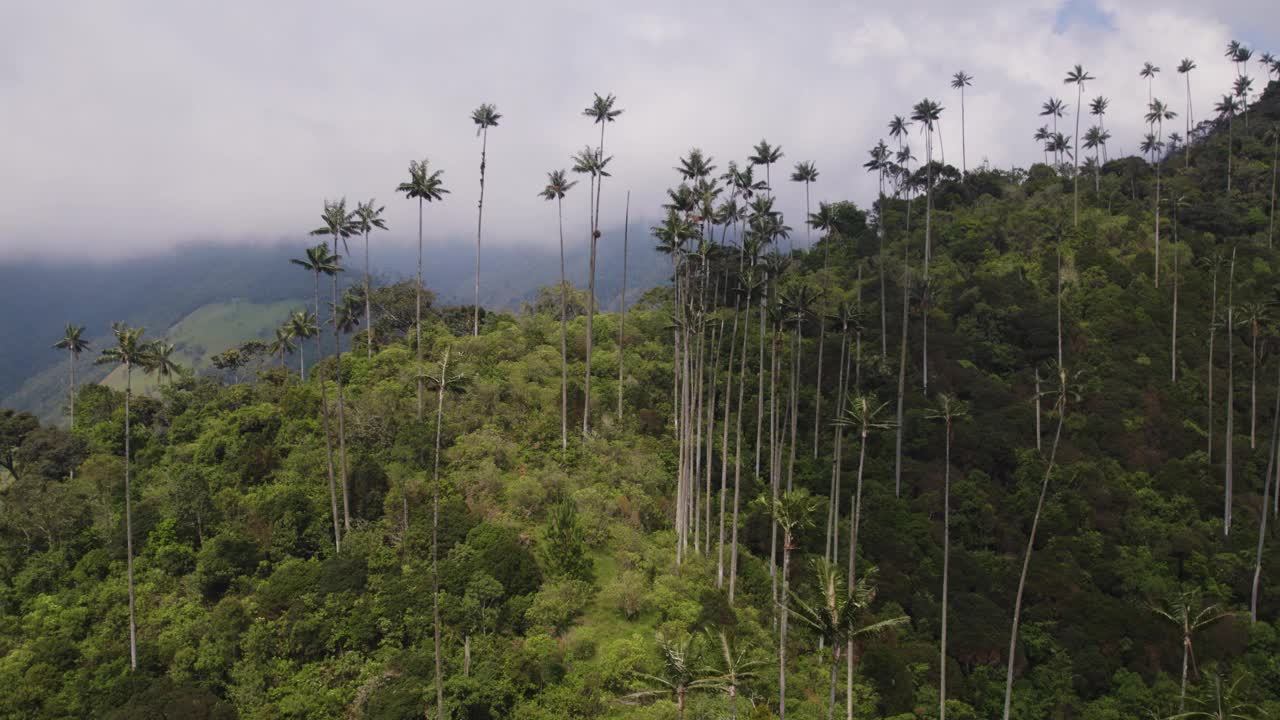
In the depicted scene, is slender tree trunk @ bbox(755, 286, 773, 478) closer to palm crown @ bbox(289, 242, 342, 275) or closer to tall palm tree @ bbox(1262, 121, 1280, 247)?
palm crown @ bbox(289, 242, 342, 275)

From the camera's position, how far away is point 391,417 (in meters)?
55.9

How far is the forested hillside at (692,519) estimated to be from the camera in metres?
36.9

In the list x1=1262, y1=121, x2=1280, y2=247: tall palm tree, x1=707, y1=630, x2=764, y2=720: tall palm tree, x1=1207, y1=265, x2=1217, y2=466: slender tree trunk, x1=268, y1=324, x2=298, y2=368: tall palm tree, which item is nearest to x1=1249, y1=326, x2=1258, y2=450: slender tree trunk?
x1=1207, y1=265, x2=1217, y2=466: slender tree trunk

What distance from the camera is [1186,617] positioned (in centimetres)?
3906

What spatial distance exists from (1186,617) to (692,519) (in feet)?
101

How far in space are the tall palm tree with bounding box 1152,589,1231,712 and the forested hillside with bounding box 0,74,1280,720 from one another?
43 cm

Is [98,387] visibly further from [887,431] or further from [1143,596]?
[1143,596]

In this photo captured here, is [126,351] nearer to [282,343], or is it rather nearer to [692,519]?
[282,343]

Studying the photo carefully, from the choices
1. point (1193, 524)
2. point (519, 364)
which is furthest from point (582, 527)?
point (1193, 524)

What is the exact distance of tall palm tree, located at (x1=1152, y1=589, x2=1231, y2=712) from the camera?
128 ft

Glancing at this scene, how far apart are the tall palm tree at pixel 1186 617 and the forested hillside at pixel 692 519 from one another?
1.41 ft

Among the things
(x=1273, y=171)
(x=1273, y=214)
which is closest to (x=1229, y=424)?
(x=1273, y=214)

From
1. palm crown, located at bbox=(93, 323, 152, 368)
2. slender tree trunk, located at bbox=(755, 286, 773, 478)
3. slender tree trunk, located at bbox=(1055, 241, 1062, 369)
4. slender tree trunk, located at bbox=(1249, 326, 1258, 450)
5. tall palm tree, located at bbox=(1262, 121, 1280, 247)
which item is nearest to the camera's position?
palm crown, located at bbox=(93, 323, 152, 368)

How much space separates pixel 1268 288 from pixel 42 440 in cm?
11817
